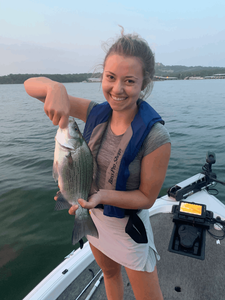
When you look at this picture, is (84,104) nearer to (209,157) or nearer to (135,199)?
(135,199)

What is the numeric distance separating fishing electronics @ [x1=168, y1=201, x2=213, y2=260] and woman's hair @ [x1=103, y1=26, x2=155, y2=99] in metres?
2.92

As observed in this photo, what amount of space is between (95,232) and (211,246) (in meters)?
2.65

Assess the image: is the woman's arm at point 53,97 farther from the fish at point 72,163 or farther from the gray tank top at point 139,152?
the gray tank top at point 139,152

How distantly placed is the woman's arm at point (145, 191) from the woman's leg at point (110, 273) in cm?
76

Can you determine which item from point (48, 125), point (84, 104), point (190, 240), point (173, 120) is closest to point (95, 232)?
point (84, 104)

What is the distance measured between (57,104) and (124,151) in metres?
0.68

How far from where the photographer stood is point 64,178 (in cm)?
172

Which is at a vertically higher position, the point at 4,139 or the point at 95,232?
the point at 95,232

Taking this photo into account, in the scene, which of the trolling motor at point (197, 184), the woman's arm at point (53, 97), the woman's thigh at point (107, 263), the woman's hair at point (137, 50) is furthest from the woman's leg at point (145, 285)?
the trolling motor at point (197, 184)

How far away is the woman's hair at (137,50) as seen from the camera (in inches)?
60.0

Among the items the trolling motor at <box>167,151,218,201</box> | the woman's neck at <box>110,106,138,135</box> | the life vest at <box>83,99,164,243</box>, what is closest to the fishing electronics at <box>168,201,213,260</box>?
the trolling motor at <box>167,151,218,201</box>

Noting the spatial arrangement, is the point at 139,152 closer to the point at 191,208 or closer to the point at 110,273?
the point at 110,273

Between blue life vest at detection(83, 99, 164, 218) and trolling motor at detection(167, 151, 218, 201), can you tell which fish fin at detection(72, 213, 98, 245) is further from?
trolling motor at detection(167, 151, 218, 201)

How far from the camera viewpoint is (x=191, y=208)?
3.83 m
